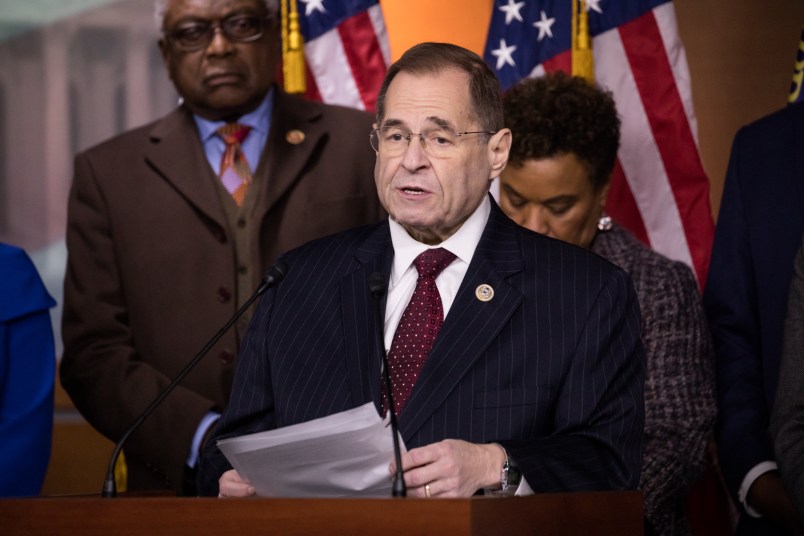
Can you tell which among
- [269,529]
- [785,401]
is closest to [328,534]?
[269,529]

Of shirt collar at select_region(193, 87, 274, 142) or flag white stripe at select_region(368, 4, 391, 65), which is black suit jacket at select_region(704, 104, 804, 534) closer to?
shirt collar at select_region(193, 87, 274, 142)

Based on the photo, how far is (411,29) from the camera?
4.20 m

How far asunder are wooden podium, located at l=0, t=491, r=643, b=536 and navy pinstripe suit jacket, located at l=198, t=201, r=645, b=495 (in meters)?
0.26

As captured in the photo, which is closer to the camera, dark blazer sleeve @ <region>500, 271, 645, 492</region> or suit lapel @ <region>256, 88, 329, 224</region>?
dark blazer sleeve @ <region>500, 271, 645, 492</region>

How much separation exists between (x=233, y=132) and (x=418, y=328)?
4.32ft

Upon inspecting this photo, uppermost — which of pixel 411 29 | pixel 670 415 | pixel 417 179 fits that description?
pixel 411 29

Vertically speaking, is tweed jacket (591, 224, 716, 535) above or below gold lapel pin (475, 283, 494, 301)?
below

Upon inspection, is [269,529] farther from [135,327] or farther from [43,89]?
[43,89]

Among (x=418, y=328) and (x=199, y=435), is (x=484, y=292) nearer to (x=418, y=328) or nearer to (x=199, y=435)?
(x=418, y=328)

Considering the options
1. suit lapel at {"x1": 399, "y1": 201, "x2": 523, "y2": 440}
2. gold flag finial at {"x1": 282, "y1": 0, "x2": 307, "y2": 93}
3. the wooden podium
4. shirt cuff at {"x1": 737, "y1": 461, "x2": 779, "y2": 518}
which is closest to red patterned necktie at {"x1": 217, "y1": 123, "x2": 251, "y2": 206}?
gold flag finial at {"x1": 282, "y1": 0, "x2": 307, "y2": 93}

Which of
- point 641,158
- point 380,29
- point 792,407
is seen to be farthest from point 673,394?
point 380,29

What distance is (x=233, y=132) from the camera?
347cm

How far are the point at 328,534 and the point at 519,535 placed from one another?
267mm

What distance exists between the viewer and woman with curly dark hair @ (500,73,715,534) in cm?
304
